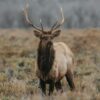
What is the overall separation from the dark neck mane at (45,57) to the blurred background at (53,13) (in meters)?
99.2

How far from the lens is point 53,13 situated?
465 feet

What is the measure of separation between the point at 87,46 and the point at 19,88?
22.7m

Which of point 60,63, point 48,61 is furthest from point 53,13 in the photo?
point 48,61

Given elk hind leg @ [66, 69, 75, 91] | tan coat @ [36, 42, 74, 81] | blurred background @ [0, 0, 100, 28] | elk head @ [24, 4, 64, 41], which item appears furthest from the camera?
blurred background @ [0, 0, 100, 28]

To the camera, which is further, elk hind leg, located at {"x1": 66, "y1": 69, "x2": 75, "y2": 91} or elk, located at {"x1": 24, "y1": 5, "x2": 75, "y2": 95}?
elk hind leg, located at {"x1": 66, "y1": 69, "x2": 75, "y2": 91}

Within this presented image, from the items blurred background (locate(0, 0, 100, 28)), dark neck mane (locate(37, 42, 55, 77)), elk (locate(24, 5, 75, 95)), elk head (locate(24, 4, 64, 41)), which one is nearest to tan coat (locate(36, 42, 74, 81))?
elk (locate(24, 5, 75, 95))

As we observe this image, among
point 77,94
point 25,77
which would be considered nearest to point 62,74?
point 77,94

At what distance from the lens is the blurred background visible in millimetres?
122750

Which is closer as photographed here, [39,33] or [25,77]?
[39,33]

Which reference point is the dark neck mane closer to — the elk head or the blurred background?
the elk head

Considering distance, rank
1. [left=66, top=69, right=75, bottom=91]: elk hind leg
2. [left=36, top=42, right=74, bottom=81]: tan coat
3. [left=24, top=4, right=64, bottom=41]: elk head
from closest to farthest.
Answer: [left=24, top=4, right=64, bottom=41]: elk head, [left=36, top=42, right=74, bottom=81]: tan coat, [left=66, top=69, right=75, bottom=91]: elk hind leg

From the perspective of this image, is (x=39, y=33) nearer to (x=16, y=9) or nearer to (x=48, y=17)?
(x=48, y=17)

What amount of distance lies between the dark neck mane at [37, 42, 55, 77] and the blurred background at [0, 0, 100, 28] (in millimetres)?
99209

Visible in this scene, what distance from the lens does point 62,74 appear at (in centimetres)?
1631
